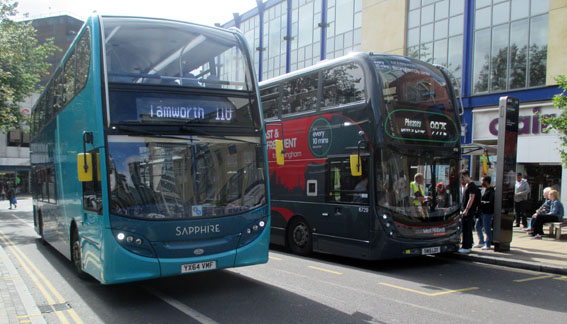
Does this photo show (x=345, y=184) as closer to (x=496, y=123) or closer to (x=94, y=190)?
(x=94, y=190)

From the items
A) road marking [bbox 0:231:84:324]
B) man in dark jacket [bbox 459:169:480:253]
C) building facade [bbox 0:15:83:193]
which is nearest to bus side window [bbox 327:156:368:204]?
man in dark jacket [bbox 459:169:480:253]

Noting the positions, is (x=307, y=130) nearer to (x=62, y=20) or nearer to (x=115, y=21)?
(x=115, y=21)

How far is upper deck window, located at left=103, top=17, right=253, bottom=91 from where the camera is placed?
6340mm

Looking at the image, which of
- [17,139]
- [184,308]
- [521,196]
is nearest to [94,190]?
[184,308]

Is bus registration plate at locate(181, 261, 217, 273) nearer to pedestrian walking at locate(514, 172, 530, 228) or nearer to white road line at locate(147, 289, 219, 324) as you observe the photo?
white road line at locate(147, 289, 219, 324)

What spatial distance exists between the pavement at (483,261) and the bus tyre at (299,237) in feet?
10.8

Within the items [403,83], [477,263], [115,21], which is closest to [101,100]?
[115,21]

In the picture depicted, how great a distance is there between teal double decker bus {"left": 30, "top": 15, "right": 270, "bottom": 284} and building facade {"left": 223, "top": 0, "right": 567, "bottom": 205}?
1131 cm

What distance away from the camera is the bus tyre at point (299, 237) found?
1047 cm

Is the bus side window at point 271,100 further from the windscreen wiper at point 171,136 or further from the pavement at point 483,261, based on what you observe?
the pavement at point 483,261

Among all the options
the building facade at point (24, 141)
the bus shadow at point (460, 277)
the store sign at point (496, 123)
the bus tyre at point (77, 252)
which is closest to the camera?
the bus shadow at point (460, 277)

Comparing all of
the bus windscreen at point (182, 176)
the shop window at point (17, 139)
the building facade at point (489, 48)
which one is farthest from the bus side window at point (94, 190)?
the shop window at point (17, 139)

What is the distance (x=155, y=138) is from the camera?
6.20 m

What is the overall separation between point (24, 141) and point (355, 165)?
56302 mm
